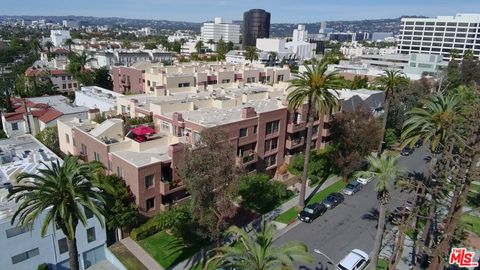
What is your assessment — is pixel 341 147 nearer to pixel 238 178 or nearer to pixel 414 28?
pixel 238 178

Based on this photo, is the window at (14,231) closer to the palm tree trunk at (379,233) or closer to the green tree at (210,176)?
the green tree at (210,176)

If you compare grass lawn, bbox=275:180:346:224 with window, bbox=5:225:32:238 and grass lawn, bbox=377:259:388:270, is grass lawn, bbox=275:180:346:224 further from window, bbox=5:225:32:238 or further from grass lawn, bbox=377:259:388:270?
window, bbox=5:225:32:238

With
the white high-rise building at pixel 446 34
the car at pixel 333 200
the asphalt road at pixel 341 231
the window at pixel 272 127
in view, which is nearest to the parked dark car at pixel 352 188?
the asphalt road at pixel 341 231

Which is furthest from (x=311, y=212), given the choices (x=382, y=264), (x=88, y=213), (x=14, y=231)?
(x=14, y=231)

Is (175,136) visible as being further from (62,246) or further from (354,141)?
(354,141)

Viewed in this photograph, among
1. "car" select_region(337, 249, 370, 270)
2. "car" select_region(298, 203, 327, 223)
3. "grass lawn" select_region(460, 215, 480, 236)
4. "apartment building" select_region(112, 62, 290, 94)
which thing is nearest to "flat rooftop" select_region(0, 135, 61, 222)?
"apartment building" select_region(112, 62, 290, 94)
